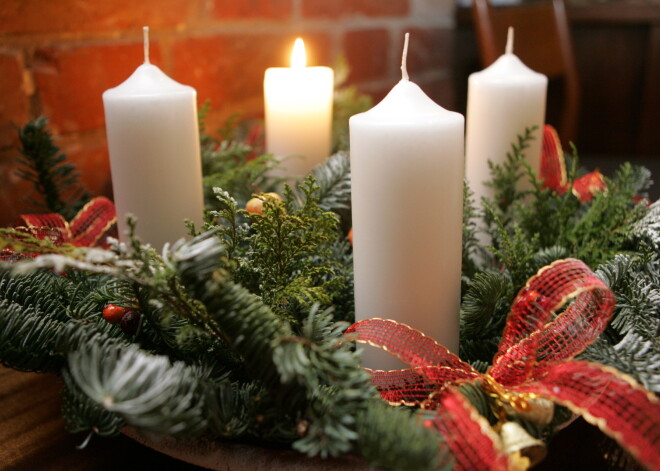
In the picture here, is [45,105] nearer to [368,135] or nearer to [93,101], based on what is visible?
[93,101]

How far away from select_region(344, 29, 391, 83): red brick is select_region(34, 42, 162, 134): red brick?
0.63 metres

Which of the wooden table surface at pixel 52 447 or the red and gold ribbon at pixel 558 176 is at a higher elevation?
the red and gold ribbon at pixel 558 176

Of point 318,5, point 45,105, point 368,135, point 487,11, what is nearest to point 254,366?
point 368,135

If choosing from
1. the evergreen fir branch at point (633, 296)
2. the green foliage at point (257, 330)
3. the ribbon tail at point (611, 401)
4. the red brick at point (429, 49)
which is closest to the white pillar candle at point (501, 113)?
the green foliage at point (257, 330)

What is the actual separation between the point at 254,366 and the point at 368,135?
0.56ft

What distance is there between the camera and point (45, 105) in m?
0.78

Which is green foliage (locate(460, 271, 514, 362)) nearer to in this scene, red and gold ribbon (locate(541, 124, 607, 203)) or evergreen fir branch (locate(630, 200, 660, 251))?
evergreen fir branch (locate(630, 200, 660, 251))

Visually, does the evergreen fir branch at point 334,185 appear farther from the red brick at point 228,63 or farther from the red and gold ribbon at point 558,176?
the red brick at point 228,63

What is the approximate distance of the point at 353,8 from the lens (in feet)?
4.65

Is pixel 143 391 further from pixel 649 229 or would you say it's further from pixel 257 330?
pixel 649 229

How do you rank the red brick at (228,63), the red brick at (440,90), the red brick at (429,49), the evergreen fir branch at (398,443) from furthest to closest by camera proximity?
the red brick at (440,90) → the red brick at (429,49) → the red brick at (228,63) → the evergreen fir branch at (398,443)

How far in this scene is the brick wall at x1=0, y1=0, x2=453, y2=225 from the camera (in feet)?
2.47

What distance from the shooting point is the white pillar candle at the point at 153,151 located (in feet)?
1.85

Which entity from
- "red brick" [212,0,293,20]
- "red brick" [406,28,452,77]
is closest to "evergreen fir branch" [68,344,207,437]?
"red brick" [212,0,293,20]
